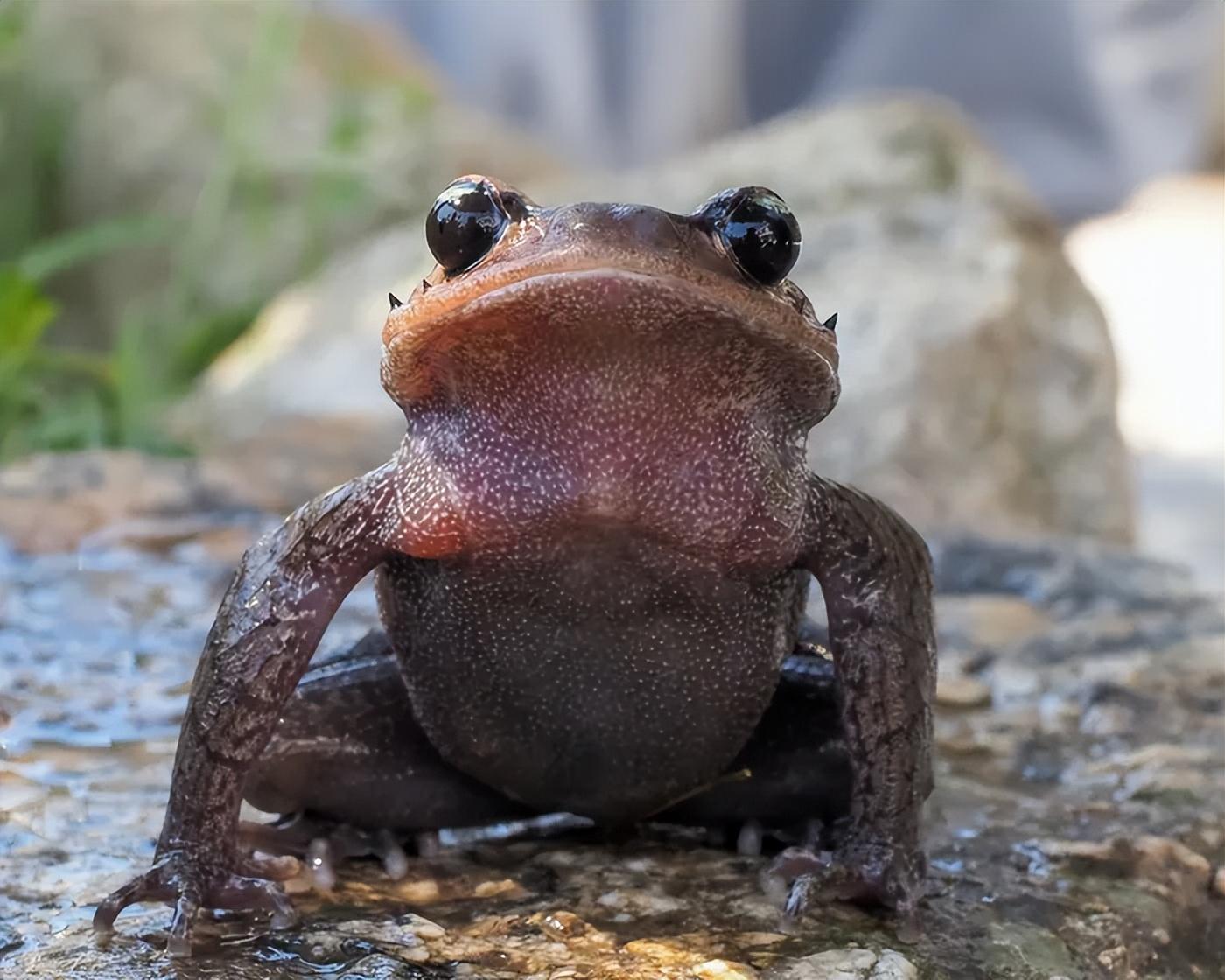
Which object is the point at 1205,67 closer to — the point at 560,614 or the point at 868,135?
the point at 868,135

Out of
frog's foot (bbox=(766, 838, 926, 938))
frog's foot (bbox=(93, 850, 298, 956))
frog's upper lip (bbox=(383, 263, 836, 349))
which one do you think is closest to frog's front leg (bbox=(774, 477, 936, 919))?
frog's foot (bbox=(766, 838, 926, 938))

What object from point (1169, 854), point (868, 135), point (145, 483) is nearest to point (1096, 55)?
point (868, 135)

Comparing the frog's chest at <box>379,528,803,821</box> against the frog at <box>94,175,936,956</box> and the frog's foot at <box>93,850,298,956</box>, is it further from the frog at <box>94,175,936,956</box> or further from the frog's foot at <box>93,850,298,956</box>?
the frog's foot at <box>93,850,298,956</box>

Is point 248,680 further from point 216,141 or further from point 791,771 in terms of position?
point 216,141

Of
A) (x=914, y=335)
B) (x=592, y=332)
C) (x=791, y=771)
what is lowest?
(x=791, y=771)

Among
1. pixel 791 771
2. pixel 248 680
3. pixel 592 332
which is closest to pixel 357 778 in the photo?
pixel 248 680

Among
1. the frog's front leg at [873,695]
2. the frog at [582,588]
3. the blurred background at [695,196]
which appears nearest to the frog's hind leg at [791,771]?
the frog at [582,588]
